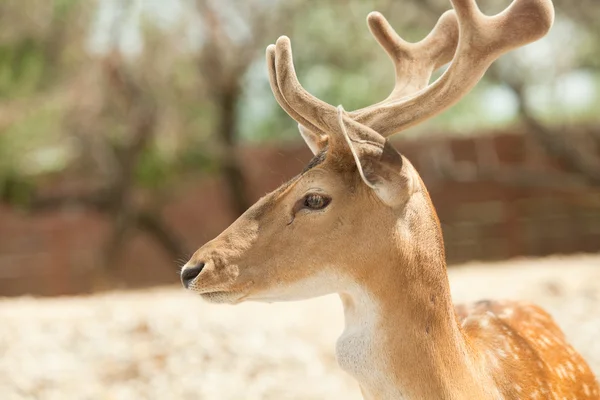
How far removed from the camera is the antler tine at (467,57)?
2.36 metres

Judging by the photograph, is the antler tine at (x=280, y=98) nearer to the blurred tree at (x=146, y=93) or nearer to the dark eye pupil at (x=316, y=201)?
the dark eye pupil at (x=316, y=201)

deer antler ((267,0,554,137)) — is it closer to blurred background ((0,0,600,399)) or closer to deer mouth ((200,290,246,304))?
deer mouth ((200,290,246,304))

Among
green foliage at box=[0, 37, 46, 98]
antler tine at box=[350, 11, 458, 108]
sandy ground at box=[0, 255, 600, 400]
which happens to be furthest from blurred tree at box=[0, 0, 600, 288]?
antler tine at box=[350, 11, 458, 108]

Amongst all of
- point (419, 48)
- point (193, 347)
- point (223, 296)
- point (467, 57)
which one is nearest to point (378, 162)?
point (467, 57)

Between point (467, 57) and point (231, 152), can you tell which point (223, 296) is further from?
point (231, 152)

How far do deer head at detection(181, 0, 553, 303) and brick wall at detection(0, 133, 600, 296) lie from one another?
10628mm

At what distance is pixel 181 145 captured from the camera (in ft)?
42.2

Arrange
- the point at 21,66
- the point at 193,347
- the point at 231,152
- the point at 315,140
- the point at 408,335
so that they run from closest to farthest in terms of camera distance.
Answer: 1. the point at 408,335
2. the point at 315,140
3. the point at 193,347
4. the point at 21,66
5. the point at 231,152

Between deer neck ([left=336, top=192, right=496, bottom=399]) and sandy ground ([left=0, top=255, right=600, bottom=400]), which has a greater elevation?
deer neck ([left=336, top=192, right=496, bottom=399])

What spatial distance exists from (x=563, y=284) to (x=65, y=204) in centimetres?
807

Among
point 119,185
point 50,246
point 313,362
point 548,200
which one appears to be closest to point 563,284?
point 313,362

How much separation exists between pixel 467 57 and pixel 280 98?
561 millimetres

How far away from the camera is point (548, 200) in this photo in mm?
13445

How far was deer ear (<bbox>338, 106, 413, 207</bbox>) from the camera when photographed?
2207mm
